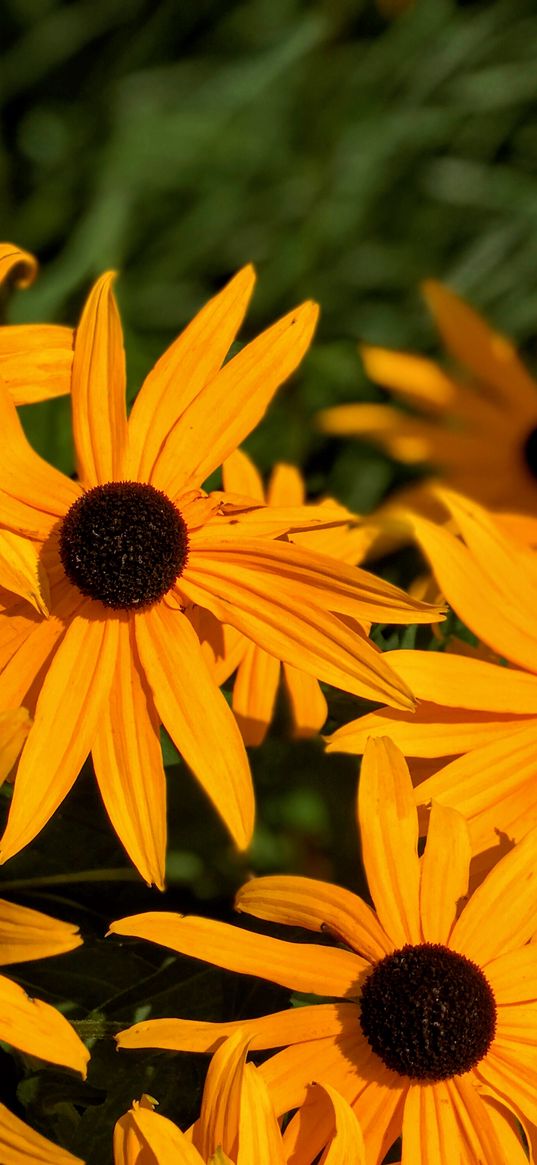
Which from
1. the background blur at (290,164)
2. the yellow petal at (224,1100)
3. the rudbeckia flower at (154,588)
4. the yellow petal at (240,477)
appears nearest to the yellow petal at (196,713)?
the rudbeckia flower at (154,588)

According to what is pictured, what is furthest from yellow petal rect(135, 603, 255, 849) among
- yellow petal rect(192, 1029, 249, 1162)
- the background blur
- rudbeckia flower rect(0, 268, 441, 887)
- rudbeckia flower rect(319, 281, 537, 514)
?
the background blur

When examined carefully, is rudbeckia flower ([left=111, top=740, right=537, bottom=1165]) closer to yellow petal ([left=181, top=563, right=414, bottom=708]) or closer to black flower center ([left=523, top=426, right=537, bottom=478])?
yellow petal ([left=181, top=563, right=414, bottom=708])

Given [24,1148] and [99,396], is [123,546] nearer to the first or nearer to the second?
[99,396]

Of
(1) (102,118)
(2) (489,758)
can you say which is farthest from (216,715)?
(1) (102,118)

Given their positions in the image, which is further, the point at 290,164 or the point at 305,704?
the point at 290,164

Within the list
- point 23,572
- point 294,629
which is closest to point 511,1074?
point 294,629
